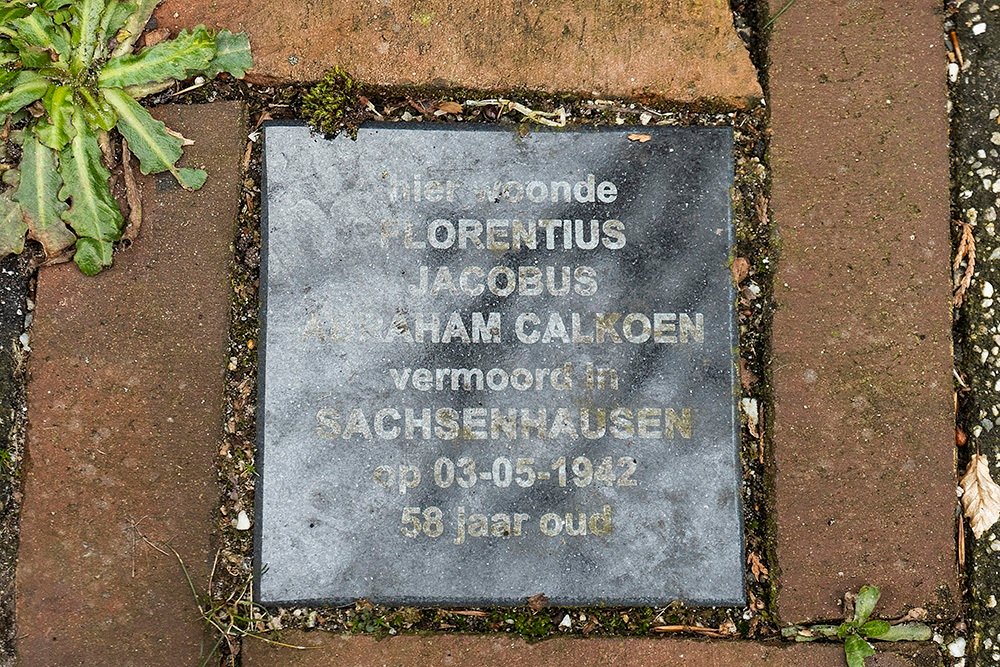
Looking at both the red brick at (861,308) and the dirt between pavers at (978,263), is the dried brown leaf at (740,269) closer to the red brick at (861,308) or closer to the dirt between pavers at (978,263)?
the red brick at (861,308)

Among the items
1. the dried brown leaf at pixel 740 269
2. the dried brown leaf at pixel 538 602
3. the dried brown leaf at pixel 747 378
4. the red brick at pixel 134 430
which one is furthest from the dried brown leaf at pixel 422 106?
the dried brown leaf at pixel 538 602

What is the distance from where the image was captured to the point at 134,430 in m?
2.17

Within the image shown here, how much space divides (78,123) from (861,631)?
2887 mm

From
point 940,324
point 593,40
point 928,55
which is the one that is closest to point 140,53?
point 593,40

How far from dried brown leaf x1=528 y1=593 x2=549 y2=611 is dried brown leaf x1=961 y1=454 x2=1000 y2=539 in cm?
135

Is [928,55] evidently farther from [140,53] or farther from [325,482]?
[140,53]

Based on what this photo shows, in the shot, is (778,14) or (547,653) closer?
(547,653)

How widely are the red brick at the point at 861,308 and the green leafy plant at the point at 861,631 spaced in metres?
0.04

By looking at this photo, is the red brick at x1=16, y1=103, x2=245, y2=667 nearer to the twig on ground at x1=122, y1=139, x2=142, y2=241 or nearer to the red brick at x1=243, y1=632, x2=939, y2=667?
the twig on ground at x1=122, y1=139, x2=142, y2=241

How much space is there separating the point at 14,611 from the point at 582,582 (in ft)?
5.72

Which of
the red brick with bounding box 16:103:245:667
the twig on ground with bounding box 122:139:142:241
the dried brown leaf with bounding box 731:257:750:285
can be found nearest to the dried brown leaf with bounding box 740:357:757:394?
the dried brown leaf with bounding box 731:257:750:285

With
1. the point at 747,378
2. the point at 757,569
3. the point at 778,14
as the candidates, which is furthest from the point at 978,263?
the point at 757,569

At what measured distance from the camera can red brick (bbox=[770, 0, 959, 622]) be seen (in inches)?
84.0

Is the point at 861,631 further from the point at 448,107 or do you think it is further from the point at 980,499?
the point at 448,107
